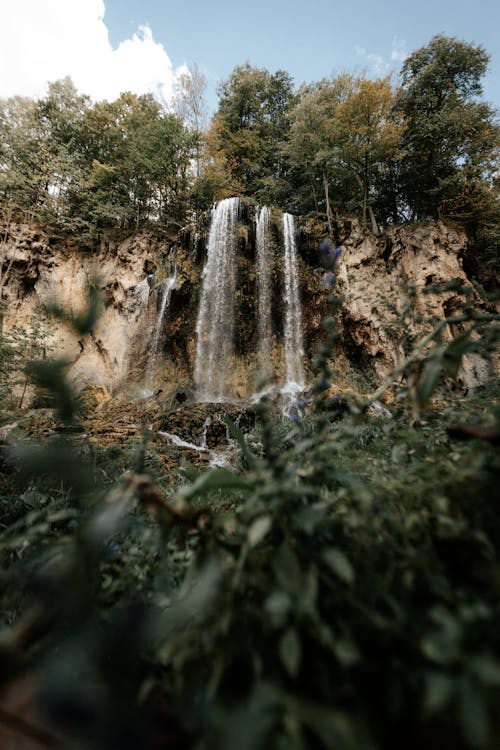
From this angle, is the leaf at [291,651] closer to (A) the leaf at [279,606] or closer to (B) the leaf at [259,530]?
(A) the leaf at [279,606]

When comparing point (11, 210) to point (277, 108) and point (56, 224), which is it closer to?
point (56, 224)

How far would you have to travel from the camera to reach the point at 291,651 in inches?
17.6

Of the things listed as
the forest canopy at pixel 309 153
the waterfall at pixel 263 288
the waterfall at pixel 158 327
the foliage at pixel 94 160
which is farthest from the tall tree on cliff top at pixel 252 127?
the waterfall at pixel 158 327

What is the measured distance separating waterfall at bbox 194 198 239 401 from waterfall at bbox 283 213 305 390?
75.6 inches

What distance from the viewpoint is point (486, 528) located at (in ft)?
2.19

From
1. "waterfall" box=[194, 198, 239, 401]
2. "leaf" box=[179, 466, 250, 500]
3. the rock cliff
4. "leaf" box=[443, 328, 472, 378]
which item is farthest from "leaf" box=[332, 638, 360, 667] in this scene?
"waterfall" box=[194, 198, 239, 401]

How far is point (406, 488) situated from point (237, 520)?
456 millimetres

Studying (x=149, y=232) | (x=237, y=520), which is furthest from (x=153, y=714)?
(x=149, y=232)

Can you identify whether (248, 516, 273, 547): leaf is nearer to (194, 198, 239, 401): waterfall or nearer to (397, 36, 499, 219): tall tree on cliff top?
(194, 198, 239, 401): waterfall

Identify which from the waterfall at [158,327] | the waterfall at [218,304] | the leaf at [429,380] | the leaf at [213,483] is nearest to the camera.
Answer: the leaf at [213,483]

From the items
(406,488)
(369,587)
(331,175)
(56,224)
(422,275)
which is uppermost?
(331,175)

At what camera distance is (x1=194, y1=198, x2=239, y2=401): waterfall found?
35.2ft

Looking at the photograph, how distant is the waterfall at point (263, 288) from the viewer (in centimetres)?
1083

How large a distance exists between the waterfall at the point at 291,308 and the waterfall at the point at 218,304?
1.92m
